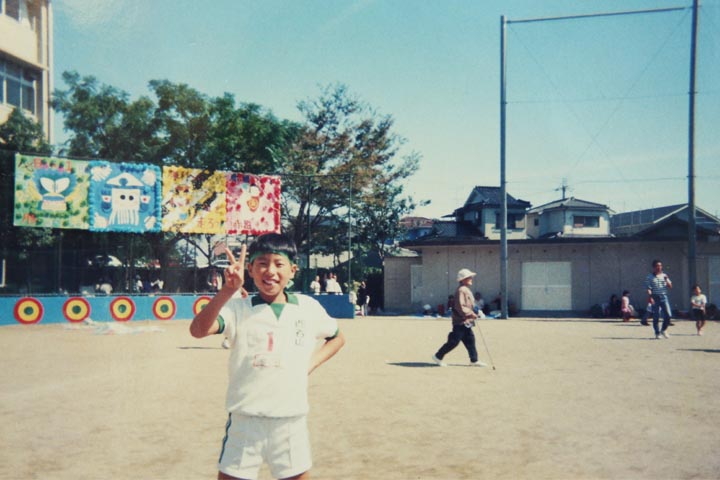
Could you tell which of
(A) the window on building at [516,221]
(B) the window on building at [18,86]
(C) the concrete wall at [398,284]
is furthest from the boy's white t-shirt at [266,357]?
(A) the window on building at [516,221]

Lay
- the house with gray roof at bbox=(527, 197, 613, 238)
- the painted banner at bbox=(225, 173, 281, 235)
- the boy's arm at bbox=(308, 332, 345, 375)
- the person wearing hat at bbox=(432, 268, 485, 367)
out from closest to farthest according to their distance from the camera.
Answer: the boy's arm at bbox=(308, 332, 345, 375) → the person wearing hat at bbox=(432, 268, 485, 367) → the painted banner at bbox=(225, 173, 281, 235) → the house with gray roof at bbox=(527, 197, 613, 238)

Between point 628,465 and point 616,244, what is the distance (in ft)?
77.9

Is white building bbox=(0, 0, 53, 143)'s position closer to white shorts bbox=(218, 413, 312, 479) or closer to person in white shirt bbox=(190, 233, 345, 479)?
person in white shirt bbox=(190, 233, 345, 479)

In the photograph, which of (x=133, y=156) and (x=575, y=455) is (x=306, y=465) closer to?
(x=575, y=455)

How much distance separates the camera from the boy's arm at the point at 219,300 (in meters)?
2.74

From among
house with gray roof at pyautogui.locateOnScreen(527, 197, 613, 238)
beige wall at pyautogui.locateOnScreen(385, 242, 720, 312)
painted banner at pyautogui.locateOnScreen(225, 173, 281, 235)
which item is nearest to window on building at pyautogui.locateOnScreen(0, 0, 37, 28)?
painted banner at pyautogui.locateOnScreen(225, 173, 281, 235)

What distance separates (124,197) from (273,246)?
17.3 m

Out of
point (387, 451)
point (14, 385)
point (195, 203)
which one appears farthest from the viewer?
point (195, 203)

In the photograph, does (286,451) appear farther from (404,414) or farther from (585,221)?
(585,221)

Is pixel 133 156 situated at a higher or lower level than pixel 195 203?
higher

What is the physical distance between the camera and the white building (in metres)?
24.8

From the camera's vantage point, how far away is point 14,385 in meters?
8.49

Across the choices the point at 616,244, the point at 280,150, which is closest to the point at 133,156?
the point at 280,150

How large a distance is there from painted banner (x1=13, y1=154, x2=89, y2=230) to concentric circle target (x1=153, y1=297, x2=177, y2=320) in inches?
158
